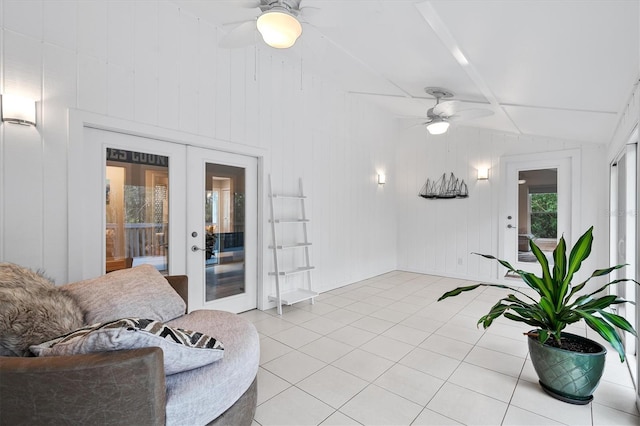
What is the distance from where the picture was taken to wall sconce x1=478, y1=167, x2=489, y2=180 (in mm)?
5484

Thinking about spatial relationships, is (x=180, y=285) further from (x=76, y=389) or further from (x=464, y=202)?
(x=464, y=202)

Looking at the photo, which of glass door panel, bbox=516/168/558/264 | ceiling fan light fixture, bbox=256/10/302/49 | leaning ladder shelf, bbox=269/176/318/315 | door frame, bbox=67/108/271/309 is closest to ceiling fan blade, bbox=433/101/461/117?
leaning ladder shelf, bbox=269/176/318/315

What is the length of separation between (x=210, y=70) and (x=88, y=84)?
3.97 feet

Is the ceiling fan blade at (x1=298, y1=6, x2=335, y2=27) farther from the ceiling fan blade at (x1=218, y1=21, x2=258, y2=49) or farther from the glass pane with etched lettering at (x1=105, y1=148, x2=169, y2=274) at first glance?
the glass pane with etched lettering at (x1=105, y1=148, x2=169, y2=274)

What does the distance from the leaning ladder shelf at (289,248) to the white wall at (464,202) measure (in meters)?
2.85

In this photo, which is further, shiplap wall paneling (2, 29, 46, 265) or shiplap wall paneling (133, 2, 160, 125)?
shiplap wall paneling (133, 2, 160, 125)

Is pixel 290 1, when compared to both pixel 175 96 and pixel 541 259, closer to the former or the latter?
pixel 175 96

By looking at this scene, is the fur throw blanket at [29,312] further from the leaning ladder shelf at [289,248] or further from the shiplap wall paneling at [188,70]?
the leaning ladder shelf at [289,248]

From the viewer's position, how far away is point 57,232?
2438 millimetres

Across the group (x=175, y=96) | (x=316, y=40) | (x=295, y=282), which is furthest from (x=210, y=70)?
(x=295, y=282)

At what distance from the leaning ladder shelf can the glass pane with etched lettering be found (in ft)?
4.19

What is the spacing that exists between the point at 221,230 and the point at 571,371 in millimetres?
3382

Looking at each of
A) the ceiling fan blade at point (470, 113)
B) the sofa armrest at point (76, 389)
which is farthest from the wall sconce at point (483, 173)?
the sofa armrest at point (76, 389)

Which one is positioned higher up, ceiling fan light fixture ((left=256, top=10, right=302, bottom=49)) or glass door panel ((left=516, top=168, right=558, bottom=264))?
ceiling fan light fixture ((left=256, top=10, right=302, bottom=49))
